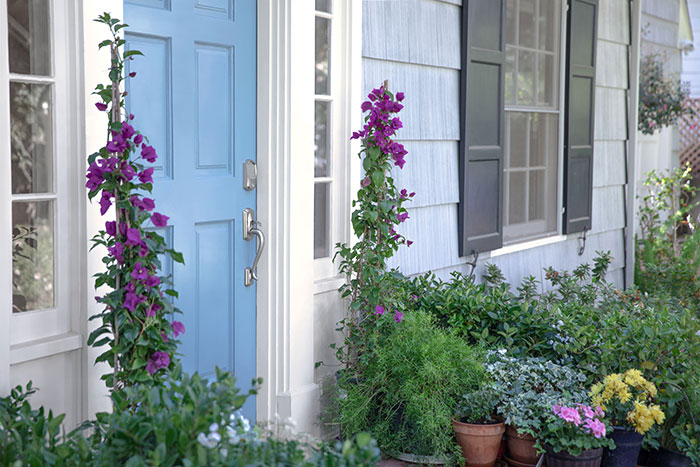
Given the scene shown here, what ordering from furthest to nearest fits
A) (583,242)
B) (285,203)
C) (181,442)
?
(583,242) → (285,203) → (181,442)

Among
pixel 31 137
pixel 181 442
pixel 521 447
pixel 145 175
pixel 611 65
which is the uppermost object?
pixel 611 65

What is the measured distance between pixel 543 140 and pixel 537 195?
388 mm

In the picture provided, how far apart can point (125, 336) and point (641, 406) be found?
2.02 metres

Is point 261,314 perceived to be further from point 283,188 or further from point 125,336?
point 125,336

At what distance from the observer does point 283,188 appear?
3285 mm

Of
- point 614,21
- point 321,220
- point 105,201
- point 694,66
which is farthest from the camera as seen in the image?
point 694,66

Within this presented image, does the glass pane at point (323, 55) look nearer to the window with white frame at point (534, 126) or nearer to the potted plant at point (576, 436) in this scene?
the potted plant at point (576, 436)

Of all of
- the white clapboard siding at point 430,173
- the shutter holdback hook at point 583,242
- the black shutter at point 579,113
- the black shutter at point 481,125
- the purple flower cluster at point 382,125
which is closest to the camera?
the purple flower cluster at point 382,125

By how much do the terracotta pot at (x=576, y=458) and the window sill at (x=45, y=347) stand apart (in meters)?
1.86

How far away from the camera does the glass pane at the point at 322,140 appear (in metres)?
3.56

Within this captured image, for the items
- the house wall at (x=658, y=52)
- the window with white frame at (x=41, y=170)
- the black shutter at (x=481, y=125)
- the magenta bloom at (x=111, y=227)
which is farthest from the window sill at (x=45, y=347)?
the house wall at (x=658, y=52)

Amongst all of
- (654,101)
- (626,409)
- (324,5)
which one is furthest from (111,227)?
(654,101)

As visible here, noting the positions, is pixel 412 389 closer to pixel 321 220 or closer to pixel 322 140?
pixel 321 220

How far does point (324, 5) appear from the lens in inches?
139
